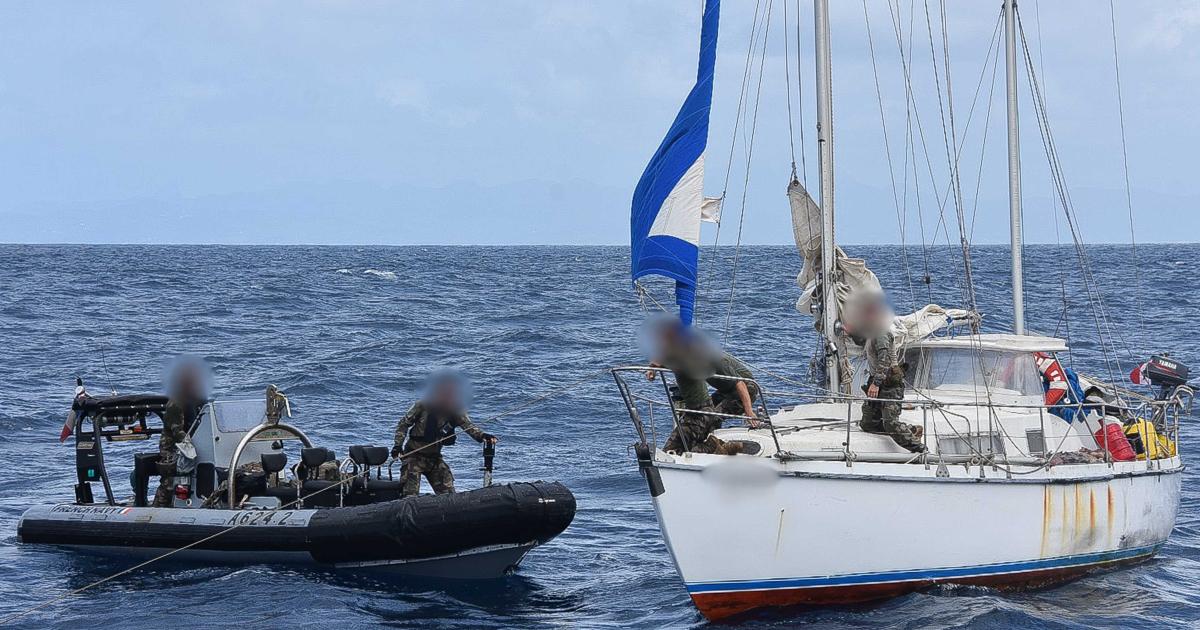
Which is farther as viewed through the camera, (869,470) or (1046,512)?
(1046,512)

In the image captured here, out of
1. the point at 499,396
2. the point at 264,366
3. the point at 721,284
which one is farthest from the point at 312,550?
the point at 721,284

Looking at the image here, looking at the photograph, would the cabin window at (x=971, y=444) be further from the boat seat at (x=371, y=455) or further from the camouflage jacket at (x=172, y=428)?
the camouflage jacket at (x=172, y=428)

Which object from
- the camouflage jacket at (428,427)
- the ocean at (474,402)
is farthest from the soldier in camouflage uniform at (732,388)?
the camouflage jacket at (428,427)

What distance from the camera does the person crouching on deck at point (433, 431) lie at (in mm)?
14672

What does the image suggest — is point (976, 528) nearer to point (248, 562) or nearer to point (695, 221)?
point (695, 221)

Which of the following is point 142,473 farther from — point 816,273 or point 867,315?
point 867,315

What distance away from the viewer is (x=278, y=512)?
47.9 ft

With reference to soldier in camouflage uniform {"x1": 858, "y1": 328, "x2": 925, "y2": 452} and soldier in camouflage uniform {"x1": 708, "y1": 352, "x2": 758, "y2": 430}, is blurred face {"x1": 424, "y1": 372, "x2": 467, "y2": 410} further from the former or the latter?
soldier in camouflage uniform {"x1": 858, "y1": 328, "x2": 925, "y2": 452}

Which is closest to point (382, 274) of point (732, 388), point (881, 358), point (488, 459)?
point (488, 459)

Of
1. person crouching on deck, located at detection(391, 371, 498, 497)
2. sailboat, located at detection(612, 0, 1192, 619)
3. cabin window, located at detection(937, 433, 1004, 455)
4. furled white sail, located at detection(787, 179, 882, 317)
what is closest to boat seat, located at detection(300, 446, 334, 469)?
person crouching on deck, located at detection(391, 371, 498, 497)

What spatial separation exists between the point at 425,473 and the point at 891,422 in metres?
4.95

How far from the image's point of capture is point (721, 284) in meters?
72.6

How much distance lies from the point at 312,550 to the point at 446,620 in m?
1.99

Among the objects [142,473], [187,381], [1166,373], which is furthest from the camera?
[1166,373]
